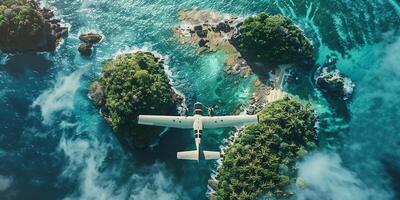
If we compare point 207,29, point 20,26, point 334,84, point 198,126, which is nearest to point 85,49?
point 20,26

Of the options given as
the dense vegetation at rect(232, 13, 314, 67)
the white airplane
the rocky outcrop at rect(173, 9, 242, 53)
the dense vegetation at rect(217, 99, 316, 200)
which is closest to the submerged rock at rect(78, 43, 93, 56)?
the rocky outcrop at rect(173, 9, 242, 53)

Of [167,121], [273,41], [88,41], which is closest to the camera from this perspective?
[167,121]

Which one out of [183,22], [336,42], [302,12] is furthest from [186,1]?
[336,42]

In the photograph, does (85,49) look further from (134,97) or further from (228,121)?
(228,121)

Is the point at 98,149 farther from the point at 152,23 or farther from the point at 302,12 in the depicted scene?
the point at 302,12

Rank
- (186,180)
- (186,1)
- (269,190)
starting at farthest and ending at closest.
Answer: (186,1)
(186,180)
(269,190)

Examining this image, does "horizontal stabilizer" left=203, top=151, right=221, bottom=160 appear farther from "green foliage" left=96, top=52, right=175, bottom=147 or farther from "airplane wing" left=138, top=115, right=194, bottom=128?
"green foliage" left=96, top=52, right=175, bottom=147

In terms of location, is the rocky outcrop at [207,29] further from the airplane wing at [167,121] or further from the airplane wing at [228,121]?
the airplane wing at [167,121]
